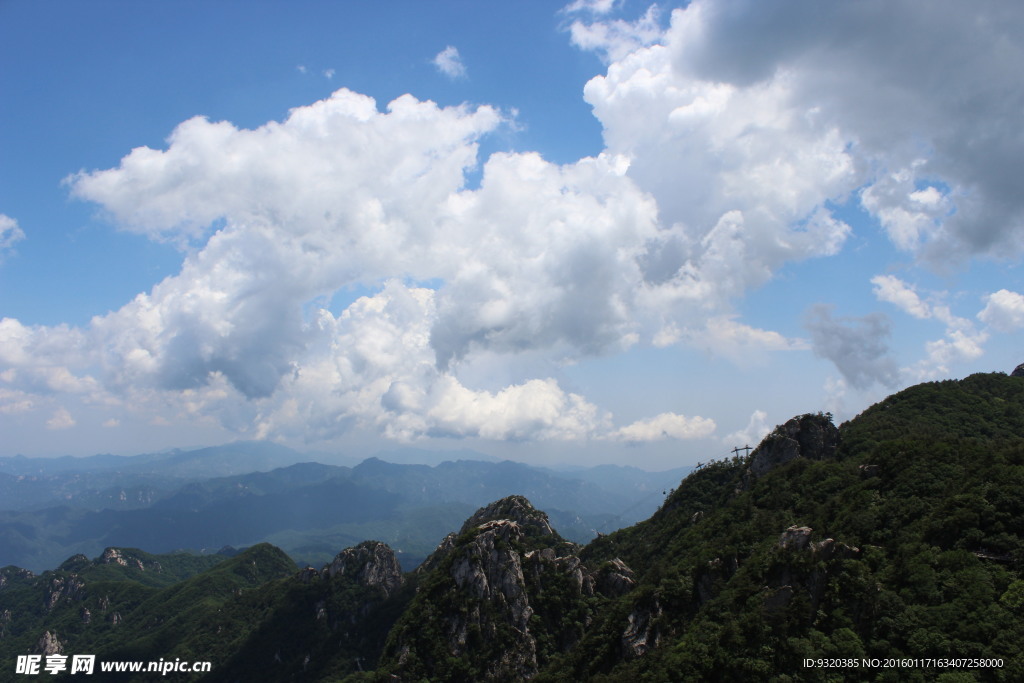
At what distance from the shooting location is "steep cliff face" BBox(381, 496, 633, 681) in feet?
318

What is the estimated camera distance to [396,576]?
187750 millimetres

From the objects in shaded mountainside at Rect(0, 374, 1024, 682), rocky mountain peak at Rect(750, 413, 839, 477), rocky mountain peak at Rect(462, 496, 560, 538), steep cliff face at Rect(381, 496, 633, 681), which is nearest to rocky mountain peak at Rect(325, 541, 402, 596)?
shaded mountainside at Rect(0, 374, 1024, 682)

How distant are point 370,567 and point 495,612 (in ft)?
326

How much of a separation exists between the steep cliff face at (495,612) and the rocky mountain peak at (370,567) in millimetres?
81571

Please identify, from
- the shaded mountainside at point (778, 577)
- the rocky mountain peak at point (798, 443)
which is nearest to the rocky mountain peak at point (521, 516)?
the shaded mountainside at point (778, 577)

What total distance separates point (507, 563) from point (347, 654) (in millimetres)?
88454

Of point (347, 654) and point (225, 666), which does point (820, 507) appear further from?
point (225, 666)

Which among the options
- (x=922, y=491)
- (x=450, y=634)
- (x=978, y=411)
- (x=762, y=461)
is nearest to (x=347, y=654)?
(x=450, y=634)

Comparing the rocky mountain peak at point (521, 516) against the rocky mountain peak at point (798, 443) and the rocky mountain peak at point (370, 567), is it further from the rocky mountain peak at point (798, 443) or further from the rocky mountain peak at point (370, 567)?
the rocky mountain peak at point (798, 443)

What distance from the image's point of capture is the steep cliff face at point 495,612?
9706 centimetres

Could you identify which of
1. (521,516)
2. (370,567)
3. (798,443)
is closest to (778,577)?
(798,443)

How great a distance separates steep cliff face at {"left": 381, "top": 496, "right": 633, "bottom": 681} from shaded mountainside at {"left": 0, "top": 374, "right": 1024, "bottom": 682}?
1.05ft

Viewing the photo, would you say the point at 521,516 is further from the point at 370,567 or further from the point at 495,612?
the point at 370,567

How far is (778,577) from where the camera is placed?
213ft
